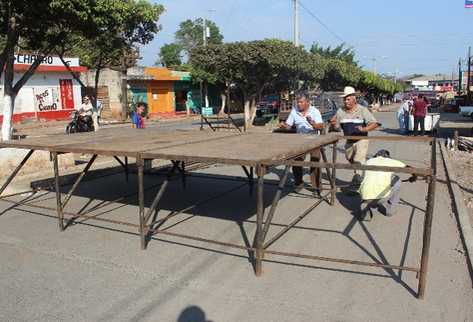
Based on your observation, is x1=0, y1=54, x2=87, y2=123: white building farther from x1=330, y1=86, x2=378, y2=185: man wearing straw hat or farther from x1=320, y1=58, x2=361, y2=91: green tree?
x1=330, y1=86, x2=378, y2=185: man wearing straw hat

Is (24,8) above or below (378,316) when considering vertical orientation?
above

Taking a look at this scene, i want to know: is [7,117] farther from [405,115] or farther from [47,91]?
[47,91]

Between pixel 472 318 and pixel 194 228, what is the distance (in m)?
3.28

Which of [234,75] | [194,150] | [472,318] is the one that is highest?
[234,75]

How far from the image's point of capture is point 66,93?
94.8 ft

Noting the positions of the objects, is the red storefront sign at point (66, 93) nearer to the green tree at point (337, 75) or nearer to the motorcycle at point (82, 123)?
the motorcycle at point (82, 123)

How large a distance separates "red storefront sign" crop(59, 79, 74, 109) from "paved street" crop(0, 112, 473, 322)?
23569mm

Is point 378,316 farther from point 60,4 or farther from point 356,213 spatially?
point 60,4

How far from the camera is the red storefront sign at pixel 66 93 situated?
2855 cm

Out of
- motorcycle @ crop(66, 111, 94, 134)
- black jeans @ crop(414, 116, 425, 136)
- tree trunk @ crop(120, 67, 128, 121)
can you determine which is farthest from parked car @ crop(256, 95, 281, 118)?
motorcycle @ crop(66, 111, 94, 134)

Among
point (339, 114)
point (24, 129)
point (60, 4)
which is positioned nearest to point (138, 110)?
point (60, 4)

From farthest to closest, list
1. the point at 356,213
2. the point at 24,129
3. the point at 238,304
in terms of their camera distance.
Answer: the point at 24,129, the point at 356,213, the point at 238,304

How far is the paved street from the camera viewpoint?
3.61 m

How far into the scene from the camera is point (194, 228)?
5.77m
